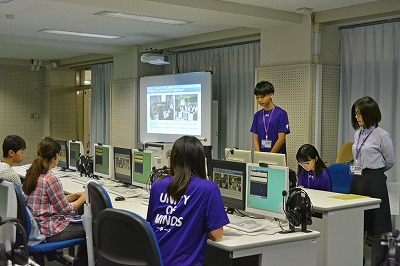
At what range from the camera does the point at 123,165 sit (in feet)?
17.8

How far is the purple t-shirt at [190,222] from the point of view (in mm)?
2820

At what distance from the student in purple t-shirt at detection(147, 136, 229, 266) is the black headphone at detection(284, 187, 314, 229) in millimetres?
665

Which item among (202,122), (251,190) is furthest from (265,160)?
(202,122)

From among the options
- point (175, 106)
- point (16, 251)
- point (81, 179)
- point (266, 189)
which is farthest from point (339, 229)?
point (175, 106)

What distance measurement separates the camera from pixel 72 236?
397 cm

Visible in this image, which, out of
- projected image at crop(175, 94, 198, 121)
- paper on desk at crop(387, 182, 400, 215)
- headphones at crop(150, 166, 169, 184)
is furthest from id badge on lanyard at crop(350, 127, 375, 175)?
projected image at crop(175, 94, 198, 121)

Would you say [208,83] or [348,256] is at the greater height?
[208,83]

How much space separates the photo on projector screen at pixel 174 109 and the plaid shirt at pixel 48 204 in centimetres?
400

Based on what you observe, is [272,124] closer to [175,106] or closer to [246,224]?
[246,224]

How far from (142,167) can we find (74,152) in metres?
1.74

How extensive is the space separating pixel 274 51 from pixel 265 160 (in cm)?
220

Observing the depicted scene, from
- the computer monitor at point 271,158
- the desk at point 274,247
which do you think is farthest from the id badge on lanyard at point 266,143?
the desk at point 274,247

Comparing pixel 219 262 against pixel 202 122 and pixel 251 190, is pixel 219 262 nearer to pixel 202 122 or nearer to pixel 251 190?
pixel 251 190

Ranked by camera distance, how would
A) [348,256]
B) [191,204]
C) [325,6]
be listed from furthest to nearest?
[325,6]
[348,256]
[191,204]
